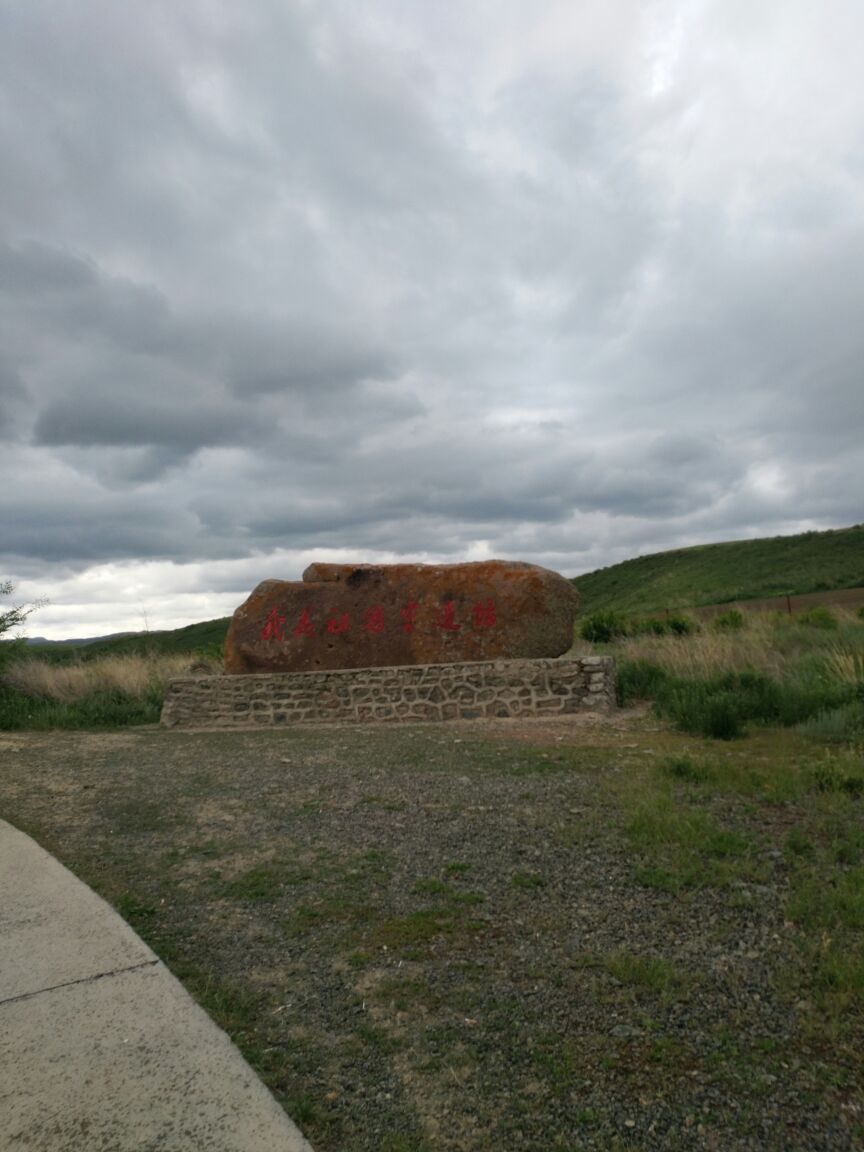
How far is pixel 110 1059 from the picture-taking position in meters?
2.68

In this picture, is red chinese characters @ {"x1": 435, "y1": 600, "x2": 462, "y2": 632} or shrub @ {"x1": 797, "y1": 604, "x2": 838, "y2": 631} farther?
shrub @ {"x1": 797, "y1": 604, "x2": 838, "y2": 631}

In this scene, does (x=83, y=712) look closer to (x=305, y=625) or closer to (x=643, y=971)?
(x=305, y=625)

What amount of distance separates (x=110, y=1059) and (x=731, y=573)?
4835cm

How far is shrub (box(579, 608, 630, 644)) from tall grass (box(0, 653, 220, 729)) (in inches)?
355

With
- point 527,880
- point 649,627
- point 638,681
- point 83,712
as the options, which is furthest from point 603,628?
point 527,880

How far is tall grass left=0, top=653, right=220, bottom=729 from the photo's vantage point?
12.5 m

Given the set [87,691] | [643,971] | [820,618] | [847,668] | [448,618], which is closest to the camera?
[643,971]

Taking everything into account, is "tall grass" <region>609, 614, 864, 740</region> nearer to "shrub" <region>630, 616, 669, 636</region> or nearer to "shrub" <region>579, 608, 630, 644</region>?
"shrub" <region>630, 616, 669, 636</region>

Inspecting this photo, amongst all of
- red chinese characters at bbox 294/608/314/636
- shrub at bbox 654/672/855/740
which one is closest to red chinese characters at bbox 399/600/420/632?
red chinese characters at bbox 294/608/314/636

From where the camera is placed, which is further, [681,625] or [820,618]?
[820,618]

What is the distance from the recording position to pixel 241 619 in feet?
39.4

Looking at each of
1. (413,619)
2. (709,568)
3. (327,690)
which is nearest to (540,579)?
(413,619)

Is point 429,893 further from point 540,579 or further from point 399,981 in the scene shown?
point 540,579

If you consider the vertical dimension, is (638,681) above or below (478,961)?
above
